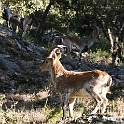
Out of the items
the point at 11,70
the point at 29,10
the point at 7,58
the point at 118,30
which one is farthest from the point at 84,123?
the point at 118,30

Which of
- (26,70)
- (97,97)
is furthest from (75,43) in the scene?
(97,97)

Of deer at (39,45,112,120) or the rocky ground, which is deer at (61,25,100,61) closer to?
the rocky ground

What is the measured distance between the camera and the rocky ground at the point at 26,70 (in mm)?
14177

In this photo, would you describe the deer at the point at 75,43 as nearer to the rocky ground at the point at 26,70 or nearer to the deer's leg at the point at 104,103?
the rocky ground at the point at 26,70

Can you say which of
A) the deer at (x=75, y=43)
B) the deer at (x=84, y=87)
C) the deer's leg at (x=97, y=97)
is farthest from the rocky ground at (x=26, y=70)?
the deer's leg at (x=97, y=97)

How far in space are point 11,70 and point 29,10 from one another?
6.80 m

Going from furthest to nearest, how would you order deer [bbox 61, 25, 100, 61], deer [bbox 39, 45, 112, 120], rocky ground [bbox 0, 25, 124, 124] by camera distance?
deer [bbox 61, 25, 100, 61] < rocky ground [bbox 0, 25, 124, 124] < deer [bbox 39, 45, 112, 120]

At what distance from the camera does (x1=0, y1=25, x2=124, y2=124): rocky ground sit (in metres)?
14.2

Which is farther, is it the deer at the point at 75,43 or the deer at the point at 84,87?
the deer at the point at 75,43

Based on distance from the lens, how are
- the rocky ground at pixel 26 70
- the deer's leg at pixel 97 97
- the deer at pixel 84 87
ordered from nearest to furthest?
the deer's leg at pixel 97 97 < the deer at pixel 84 87 < the rocky ground at pixel 26 70

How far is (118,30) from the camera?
2419 cm

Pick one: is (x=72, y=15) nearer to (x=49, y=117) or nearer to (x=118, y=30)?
(x=118, y=30)

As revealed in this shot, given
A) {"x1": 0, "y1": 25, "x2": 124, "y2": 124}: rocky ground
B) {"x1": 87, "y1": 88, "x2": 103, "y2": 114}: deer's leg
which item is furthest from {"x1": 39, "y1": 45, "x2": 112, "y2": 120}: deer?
{"x1": 0, "y1": 25, "x2": 124, "y2": 124}: rocky ground

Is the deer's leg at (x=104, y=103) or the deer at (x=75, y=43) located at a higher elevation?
the deer's leg at (x=104, y=103)
